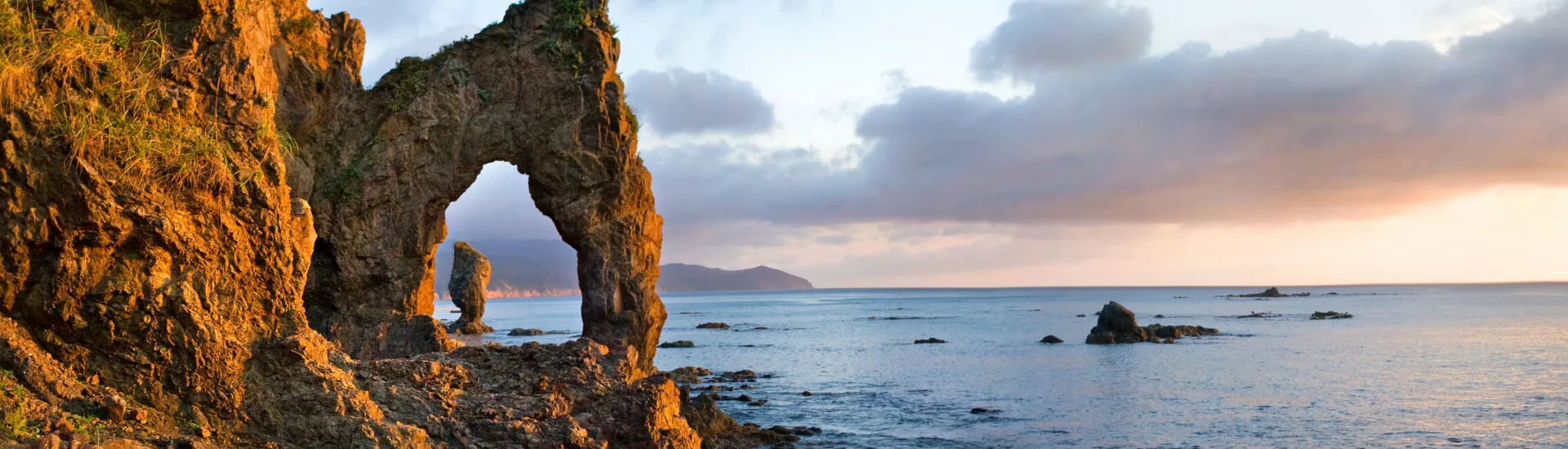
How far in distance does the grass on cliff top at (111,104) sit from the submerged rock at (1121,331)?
184 feet

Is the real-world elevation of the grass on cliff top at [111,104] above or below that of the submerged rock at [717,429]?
above

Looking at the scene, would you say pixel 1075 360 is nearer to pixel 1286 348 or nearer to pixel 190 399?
pixel 1286 348

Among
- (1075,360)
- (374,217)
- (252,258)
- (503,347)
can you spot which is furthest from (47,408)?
(1075,360)

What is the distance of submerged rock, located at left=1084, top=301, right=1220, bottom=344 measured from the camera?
59000 mm

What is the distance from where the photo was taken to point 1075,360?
47.8 metres

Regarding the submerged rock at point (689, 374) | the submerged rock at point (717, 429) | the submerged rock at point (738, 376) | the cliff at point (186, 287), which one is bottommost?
the submerged rock at point (738, 376)

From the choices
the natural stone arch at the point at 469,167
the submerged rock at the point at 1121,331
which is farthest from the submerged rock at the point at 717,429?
the submerged rock at the point at 1121,331

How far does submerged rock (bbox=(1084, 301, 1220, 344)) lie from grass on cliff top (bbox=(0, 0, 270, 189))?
184 ft

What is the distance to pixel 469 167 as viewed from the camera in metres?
21.4

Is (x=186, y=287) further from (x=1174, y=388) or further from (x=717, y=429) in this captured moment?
A: (x=1174, y=388)

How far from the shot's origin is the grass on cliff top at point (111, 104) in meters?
8.20

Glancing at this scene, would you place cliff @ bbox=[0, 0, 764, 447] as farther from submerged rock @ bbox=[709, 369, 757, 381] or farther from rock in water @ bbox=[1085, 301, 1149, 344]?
rock in water @ bbox=[1085, 301, 1149, 344]

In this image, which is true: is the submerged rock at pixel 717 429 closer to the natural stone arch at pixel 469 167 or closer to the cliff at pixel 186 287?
the natural stone arch at pixel 469 167

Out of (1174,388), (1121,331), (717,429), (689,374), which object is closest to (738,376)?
(689,374)
